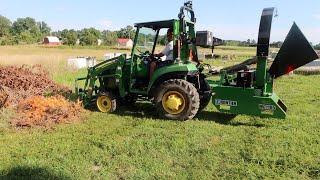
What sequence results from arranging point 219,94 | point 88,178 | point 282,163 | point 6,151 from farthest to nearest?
point 219,94 < point 6,151 < point 282,163 < point 88,178

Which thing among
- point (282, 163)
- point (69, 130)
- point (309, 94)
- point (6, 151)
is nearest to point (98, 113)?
point (69, 130)

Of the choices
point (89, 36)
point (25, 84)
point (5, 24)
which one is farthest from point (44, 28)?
point (25, 84)

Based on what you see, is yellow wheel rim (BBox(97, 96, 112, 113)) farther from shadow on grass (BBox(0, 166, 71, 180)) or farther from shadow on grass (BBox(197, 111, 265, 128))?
shadow on grass (BBox(0, 166, 71, 180))

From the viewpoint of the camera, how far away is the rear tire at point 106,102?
9312mm

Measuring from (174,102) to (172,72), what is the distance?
682 mm

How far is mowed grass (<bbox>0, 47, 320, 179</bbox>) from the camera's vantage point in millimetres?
5391

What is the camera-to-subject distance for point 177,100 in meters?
8.36

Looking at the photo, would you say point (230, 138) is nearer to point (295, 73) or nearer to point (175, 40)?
point (175, 40)

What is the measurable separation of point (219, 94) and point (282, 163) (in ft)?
8.86

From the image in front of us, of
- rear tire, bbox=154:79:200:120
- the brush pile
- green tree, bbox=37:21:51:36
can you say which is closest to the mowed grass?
rear tire, bbox=154:79:200:120

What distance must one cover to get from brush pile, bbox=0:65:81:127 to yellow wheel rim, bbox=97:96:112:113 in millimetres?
590

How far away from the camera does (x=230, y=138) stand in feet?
23.3

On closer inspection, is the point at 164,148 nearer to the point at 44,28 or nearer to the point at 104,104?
the point at 104,104

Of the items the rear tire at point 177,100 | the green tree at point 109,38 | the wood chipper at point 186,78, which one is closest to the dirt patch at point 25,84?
the wood chipper at point 186,78
